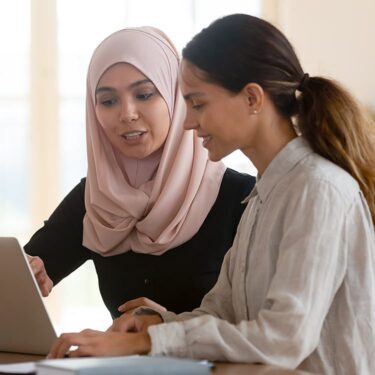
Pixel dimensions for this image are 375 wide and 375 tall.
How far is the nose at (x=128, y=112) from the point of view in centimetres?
210

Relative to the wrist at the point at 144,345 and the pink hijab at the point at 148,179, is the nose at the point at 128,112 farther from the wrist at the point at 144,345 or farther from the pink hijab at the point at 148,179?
the wrist at the point at 144,345

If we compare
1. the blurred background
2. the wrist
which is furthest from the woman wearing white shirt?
the blurred background

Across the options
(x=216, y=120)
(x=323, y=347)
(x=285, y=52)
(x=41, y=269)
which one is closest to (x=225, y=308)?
(x=323, y=347)

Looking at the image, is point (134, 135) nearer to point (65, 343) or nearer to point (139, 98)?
point (139, 98)

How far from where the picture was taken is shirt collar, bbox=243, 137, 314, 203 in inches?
58.7

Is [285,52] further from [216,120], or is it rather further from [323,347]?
[323,347]

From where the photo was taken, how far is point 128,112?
210cm

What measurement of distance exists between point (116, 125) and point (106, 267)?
1.22 feet

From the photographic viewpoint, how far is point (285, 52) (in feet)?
5.04

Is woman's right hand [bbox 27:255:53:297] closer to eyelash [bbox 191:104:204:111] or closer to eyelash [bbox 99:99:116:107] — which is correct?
eyelash [bbox 99:99:116:107]

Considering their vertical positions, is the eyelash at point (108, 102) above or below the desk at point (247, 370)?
above

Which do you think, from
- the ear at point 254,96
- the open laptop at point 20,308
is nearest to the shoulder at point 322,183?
the ear at point 254,96

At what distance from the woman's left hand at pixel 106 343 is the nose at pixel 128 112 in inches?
33.0

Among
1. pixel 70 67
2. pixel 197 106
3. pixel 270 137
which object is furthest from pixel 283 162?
pixel 70 67
